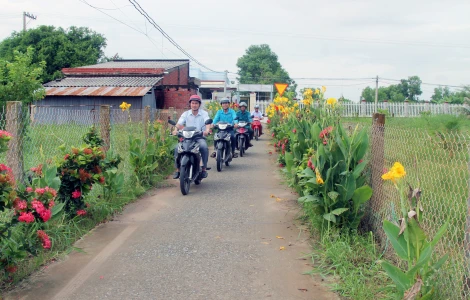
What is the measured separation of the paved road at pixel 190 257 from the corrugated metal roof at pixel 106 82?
19548mm

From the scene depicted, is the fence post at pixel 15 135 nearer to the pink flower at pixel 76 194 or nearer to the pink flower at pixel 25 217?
the pink flower at pixel 76 194

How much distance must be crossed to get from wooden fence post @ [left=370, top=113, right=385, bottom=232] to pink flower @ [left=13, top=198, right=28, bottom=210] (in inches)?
139

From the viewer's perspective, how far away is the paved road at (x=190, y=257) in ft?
14.5

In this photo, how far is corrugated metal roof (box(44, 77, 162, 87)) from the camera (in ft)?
88.7

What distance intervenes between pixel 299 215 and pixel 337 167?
1.53 meters

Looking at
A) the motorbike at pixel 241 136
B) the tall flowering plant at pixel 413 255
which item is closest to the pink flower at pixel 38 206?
the tall flowering plant at pixel 413 255

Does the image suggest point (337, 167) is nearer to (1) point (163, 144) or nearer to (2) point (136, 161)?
(2) point (136, 161)

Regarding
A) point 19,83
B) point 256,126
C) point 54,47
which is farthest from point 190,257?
point 54,47

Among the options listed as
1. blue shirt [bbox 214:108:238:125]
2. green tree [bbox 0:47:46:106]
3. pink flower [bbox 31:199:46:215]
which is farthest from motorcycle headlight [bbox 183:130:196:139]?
green tree [bbox 0:47:46:106]

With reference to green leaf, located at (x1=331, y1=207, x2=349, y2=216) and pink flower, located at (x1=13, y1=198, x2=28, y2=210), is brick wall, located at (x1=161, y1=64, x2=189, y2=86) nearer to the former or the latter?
green leaf, located at (x1=331, y1=207, x2=349, y2=216)

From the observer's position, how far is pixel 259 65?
84062 millimetres

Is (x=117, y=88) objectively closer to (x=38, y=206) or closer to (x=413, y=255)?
(x=38, y=206)

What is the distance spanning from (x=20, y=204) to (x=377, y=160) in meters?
3.77

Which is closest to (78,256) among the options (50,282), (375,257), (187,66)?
(50,282)
